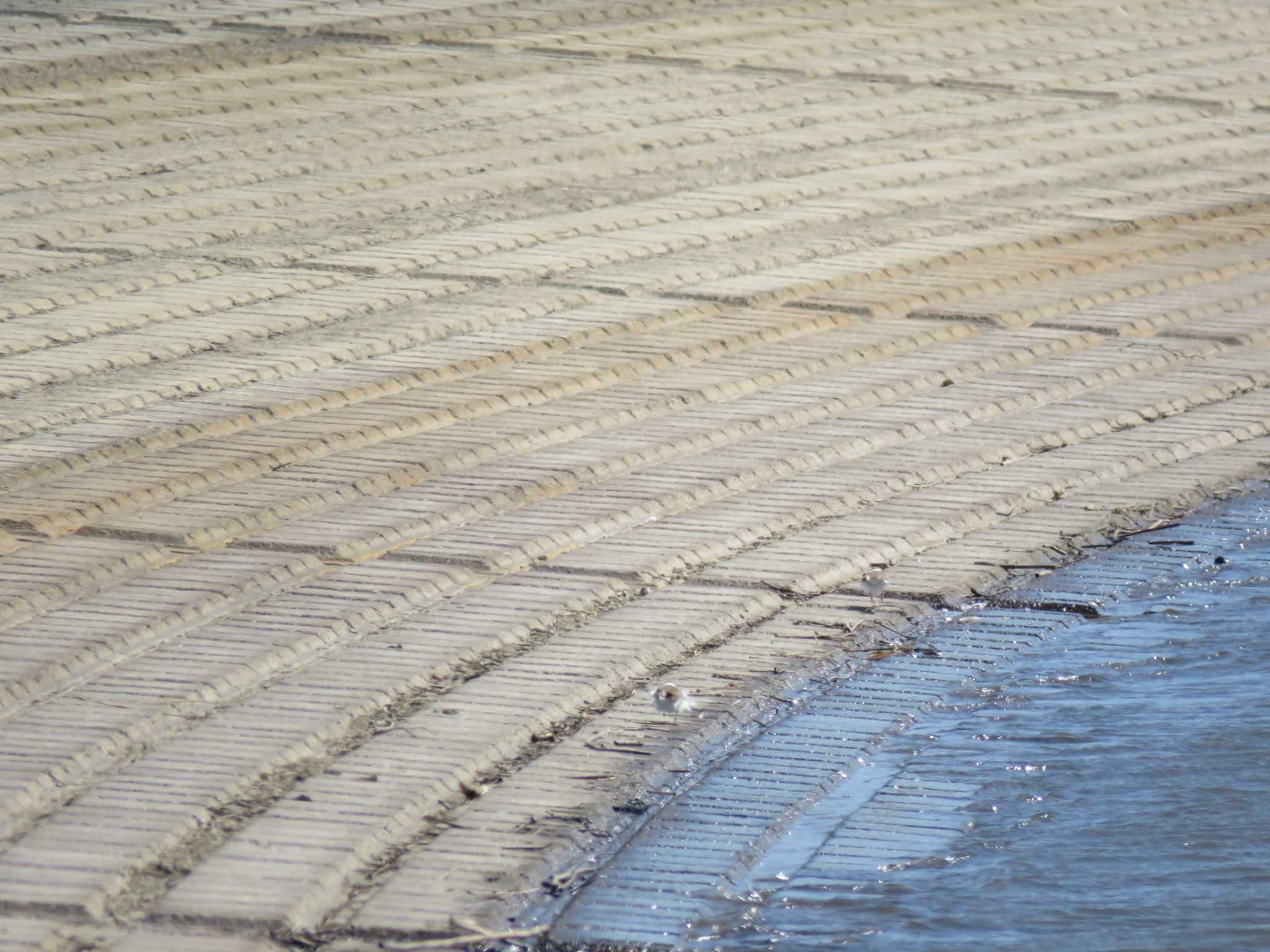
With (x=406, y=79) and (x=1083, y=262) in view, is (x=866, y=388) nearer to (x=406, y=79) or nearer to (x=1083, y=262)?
(x=1083, y=262)

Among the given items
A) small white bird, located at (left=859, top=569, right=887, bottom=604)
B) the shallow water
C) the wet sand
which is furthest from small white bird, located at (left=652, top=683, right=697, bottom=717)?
small white bird, located at (left=859, top=569, right=887, bottom=604)

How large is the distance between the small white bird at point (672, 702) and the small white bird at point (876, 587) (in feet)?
2.57

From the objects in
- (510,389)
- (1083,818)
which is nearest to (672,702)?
(1083,818)

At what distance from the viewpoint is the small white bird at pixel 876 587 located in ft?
15.8

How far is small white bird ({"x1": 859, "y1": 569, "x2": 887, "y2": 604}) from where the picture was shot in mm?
4801

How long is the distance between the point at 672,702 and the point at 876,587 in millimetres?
883

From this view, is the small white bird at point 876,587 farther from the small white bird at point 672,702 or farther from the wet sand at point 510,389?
the small white bird at point 672,702

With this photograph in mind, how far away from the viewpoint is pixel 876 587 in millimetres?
4832

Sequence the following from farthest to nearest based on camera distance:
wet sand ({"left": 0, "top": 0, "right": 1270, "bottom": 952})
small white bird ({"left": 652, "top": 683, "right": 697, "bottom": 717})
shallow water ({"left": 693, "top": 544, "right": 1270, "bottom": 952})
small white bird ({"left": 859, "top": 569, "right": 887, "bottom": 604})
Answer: small white bird ({"left": 859, "top": 569, "right": 887, "bottom": 604})
small white bird ({"left": 652, "top": 683, "right": 697, "bottom": 717})
wet sand ({"left": 0, "top": 0, "right": 1270, "bottom": 952})
shallow water ({"left": 693, "top": 544, "right": 1270, "bottom": 952})

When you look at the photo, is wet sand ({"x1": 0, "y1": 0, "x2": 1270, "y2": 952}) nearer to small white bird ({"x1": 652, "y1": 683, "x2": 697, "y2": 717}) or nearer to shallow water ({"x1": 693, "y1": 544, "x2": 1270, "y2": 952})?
small white bird ({"x1": 652, "y1": 683, "x2": 697, "y2": 717})

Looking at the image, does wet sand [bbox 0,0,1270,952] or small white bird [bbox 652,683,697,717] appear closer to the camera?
wet sand [bbox 0,0,1270,952]

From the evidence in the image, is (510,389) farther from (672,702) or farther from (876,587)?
(672,702)

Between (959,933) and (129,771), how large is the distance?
1.50 m

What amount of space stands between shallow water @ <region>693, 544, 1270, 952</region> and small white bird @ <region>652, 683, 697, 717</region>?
42 cm
